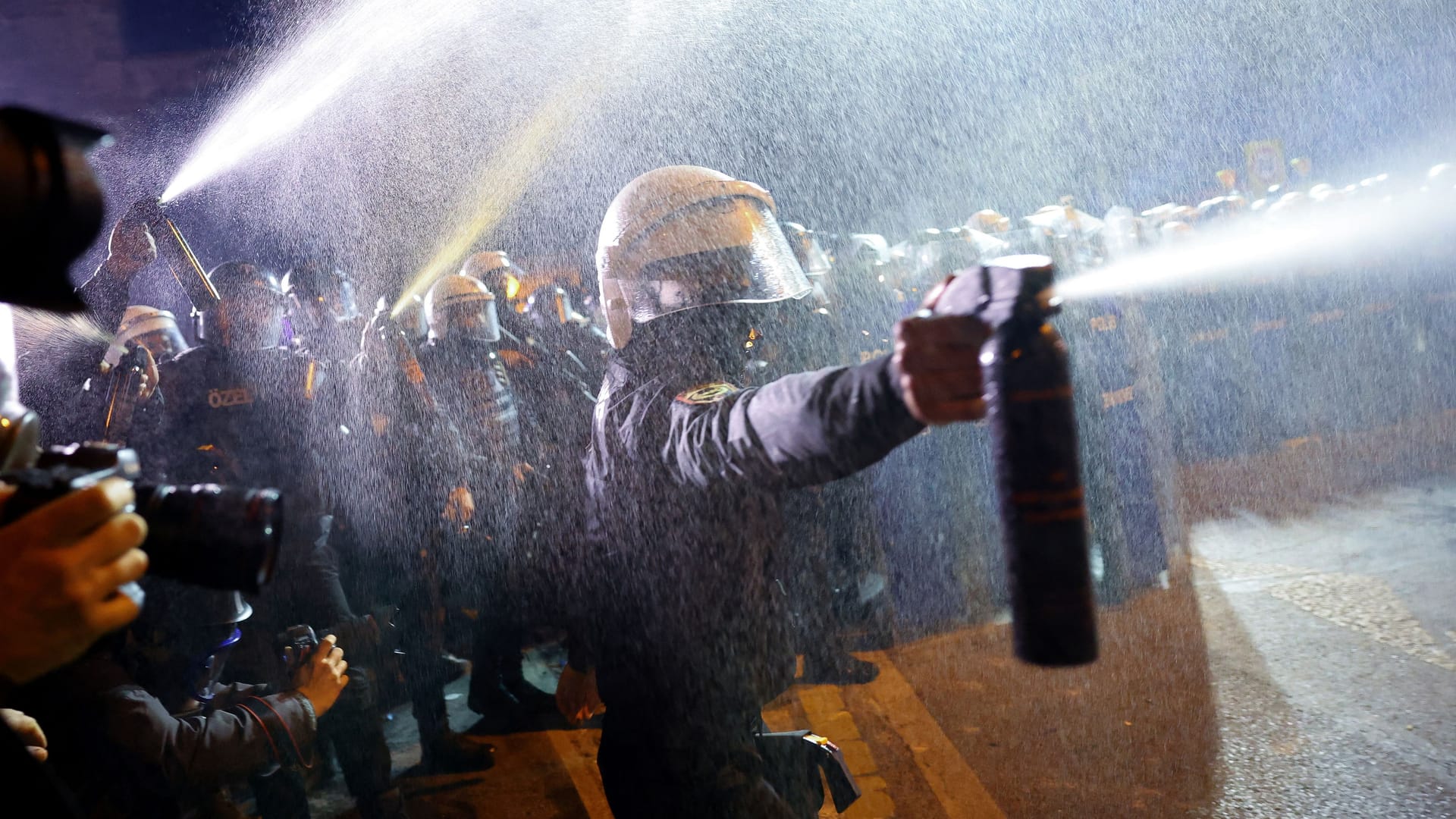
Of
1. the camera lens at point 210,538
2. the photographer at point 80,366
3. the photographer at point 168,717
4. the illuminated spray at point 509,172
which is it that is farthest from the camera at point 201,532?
the illuminated spray at point 509,172

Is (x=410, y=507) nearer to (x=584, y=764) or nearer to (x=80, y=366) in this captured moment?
(x=584, y=764)

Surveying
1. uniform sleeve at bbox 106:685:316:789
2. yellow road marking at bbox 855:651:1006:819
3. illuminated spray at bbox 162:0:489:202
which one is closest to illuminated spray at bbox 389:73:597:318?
illuminated spray at bbox 162:0:489:202

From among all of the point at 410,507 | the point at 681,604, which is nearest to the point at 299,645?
the point at 681,604

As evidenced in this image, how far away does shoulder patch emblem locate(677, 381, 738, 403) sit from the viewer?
177 cm

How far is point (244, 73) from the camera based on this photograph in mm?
9641

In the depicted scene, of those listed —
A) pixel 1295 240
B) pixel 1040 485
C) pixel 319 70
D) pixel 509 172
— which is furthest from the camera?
pixel 509 172

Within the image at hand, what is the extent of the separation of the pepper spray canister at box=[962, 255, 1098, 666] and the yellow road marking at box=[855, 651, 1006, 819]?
264 centimetres

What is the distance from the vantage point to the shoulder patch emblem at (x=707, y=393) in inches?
69.5

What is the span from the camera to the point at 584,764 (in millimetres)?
4098

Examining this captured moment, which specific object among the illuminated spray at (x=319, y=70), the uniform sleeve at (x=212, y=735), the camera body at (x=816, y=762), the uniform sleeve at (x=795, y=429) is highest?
the illuminated spray at (x=319, y=70)

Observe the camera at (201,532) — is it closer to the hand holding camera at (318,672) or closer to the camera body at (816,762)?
the camera body at (816,762)

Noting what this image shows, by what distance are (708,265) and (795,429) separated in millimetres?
786

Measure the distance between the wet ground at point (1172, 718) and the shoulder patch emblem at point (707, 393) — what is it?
239cm

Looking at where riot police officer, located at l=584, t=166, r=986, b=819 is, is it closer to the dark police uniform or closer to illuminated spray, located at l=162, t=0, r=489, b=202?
the dark police uniform
